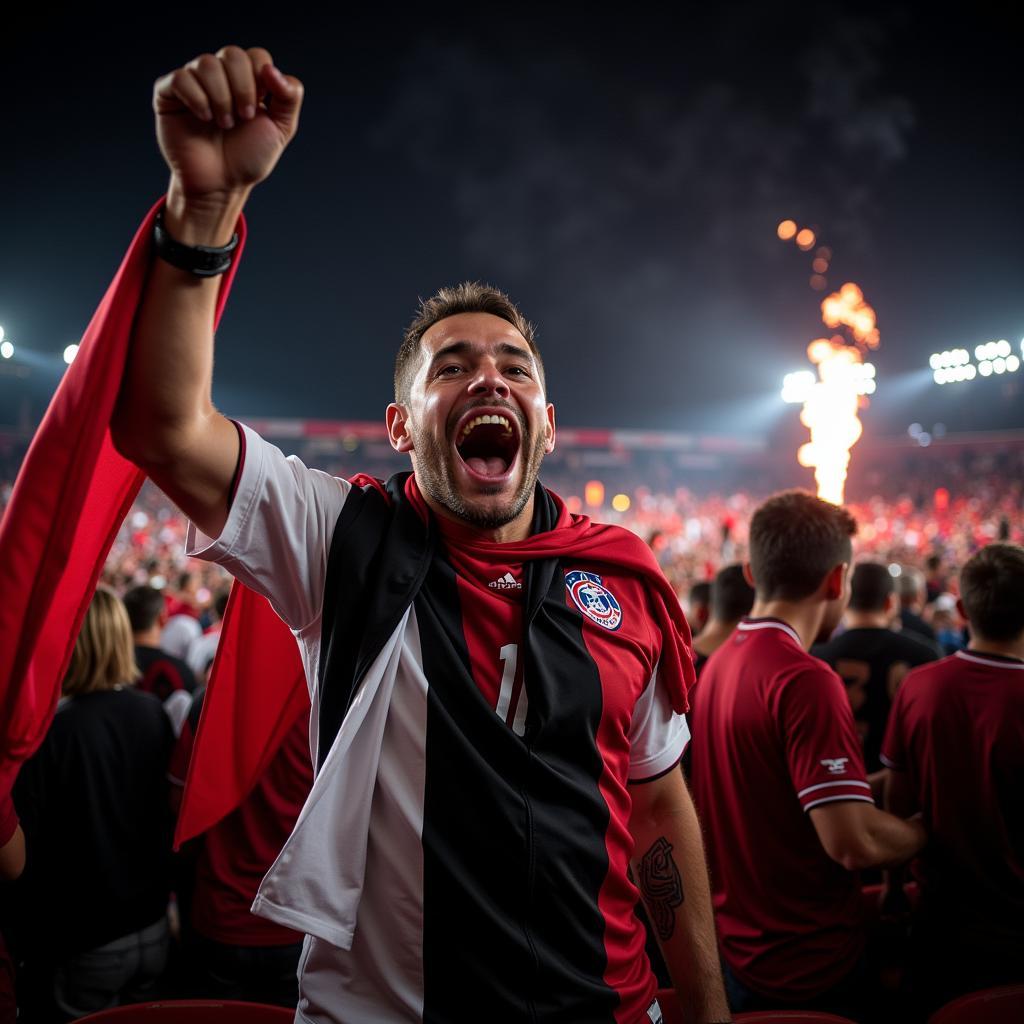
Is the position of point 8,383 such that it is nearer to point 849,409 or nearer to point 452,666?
point 849,409

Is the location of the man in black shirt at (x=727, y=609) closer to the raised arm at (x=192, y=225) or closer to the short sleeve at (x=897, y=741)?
the short sleeve at (x=897, y=741)

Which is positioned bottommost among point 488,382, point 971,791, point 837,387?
point 971,791

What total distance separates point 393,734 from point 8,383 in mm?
39345

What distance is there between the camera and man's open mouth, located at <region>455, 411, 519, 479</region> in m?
1.89

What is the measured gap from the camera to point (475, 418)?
1894 mm

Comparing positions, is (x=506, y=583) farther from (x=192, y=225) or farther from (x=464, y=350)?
(x=192, y=225)

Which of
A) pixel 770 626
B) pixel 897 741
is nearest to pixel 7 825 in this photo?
pixel 770 626

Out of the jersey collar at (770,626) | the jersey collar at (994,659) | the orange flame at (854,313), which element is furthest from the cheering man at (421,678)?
the orange flame at (854,313)

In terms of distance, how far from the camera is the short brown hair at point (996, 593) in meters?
2.84

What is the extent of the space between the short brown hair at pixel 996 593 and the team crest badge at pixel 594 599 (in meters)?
1.85

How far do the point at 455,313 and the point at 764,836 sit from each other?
2168mm

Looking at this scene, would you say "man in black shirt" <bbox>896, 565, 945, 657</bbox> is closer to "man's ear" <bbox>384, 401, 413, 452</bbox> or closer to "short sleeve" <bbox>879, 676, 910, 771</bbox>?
"short sleeve" <bbox>879, 676, 910, 771</bbox>

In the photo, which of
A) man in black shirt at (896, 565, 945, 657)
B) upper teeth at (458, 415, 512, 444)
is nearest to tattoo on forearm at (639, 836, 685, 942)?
upper teeth at (458, 415, 512, 444)

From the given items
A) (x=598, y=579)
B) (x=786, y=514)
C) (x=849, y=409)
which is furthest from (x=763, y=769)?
(x=849, y=409)
